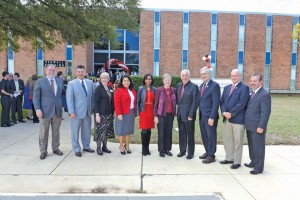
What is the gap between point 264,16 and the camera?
104ft

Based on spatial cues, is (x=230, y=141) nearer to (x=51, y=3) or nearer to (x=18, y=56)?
(x=51, y=3)

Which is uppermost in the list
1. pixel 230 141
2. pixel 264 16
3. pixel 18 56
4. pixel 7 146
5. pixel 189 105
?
pixel 264 16

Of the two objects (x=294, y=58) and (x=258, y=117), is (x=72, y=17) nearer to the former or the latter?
(x=258, y=117)

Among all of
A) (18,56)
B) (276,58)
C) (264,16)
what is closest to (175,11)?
(264,16)

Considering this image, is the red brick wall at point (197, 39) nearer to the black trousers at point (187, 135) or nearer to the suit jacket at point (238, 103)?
the black trousers at point (187, 135)

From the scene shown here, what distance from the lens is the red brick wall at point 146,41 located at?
100 ft

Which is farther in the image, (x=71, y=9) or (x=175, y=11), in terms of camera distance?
(x=175, y=11)

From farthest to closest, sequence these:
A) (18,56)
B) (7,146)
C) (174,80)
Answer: (18,56)
(174,80)
(7,146)

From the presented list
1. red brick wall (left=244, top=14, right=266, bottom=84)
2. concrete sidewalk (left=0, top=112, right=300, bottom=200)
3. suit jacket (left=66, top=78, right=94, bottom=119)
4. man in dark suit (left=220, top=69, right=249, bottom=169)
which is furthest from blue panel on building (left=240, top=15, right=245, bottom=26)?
suit jacket (left=66, top=78, right=94, bottom=119)

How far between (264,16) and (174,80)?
1571 centimetres

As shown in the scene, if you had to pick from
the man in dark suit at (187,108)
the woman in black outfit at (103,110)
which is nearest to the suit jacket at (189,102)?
the man in dark suit at (187,108)

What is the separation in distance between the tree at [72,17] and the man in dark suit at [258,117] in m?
7.94

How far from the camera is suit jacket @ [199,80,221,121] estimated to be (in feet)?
20.1

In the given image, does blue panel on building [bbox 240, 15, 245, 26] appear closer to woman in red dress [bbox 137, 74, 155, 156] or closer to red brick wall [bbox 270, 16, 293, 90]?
red brick wall [bbox 270, 16, 293, 90]
